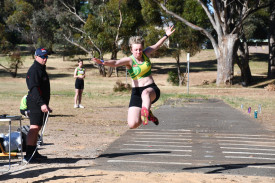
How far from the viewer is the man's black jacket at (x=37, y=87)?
22.9 feet

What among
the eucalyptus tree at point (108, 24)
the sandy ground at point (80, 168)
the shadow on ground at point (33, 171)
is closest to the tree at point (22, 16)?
the eucalyptus tree at point (108, 24)

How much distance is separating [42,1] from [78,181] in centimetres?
5948

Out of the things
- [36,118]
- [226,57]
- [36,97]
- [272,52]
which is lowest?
[36,118]

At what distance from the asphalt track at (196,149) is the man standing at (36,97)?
1155 millimetres

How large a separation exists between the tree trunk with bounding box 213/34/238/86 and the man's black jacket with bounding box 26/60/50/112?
27097mm

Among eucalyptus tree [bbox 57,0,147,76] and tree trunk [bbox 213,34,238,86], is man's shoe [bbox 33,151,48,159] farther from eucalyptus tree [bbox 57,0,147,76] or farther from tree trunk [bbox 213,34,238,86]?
eucalyptus tree [bbox 57,0,147,76]

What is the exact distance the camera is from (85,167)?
6.74 metres

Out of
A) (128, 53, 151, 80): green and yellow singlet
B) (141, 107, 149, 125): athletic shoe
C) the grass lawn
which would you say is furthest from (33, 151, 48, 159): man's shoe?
the grass lawn

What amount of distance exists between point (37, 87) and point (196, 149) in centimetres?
339

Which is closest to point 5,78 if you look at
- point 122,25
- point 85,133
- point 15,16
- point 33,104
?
point 122,25

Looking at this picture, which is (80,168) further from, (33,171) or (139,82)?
(139,82)

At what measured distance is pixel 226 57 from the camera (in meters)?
33.1

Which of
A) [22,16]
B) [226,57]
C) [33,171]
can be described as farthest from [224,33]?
[22,16]

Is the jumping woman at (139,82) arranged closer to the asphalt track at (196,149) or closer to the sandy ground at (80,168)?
the asphalt track at (196,149)
